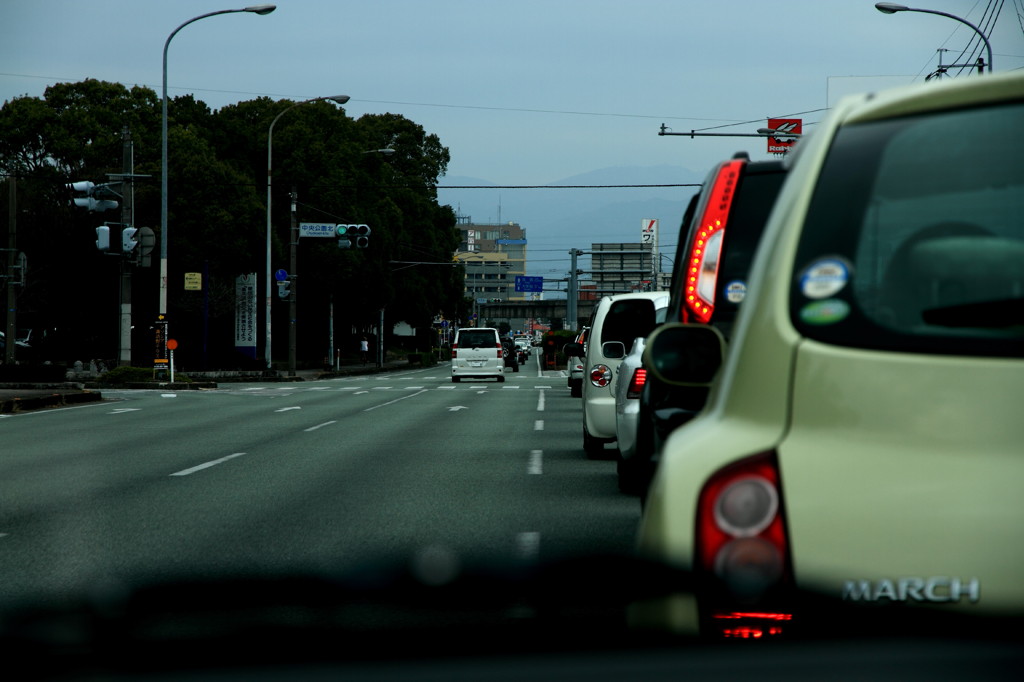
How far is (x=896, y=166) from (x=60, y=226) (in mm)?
51913

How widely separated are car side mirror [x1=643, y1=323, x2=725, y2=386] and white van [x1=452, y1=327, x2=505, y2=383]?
39.9 meters

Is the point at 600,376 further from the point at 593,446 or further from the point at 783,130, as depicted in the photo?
the point at 783,130

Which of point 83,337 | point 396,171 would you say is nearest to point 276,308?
point 83,337

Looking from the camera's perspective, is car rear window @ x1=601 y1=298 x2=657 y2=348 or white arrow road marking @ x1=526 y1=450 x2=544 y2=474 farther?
car rear window @ x1=601 y1=298 x2=657 y2=348

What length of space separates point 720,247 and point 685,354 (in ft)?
10.5

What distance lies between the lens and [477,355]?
4347cm

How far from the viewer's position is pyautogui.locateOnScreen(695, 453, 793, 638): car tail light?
2.31 meters

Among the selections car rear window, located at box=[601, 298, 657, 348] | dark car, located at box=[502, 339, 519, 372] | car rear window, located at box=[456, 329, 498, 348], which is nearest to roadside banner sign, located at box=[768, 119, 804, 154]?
car rear window, located at box=[456, 329, 498, 348]

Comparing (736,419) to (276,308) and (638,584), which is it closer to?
(638,584)

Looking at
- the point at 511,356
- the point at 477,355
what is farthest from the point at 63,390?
the point at 511,356

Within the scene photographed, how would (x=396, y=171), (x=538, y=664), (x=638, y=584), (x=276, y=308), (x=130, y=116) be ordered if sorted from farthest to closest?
(x=396, y=171) → (x=276, y=308) → (x=130, y=116) → (x=638, y=584) → (x=538, y=664)

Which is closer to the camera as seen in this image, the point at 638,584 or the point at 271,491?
the point at 638,584

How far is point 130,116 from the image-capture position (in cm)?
5438

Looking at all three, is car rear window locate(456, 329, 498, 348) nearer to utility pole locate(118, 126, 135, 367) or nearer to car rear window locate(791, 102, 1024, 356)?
utility pole locate(118, 126, 135, 367)
